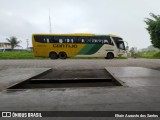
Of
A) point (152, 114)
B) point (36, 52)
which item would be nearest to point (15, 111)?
point (152, 114)

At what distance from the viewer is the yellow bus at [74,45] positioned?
37.9 meters

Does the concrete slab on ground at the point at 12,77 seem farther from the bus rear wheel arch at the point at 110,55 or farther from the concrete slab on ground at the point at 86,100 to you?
the bus rear wheel arch at the point at 110,55

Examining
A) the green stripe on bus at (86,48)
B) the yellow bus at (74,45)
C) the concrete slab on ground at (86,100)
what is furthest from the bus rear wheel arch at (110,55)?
the concrete slab on ground at (86,100)

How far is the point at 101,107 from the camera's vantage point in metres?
5.96

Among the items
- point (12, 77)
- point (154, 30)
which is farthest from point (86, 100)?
point (154, 30)

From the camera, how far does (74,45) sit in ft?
126

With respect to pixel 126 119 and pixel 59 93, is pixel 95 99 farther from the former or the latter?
pixel 126 119

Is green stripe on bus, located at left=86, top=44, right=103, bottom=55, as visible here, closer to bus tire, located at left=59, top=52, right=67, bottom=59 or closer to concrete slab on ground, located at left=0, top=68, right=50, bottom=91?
bus tire, located at left=59, top=52, right=67, bottom=59

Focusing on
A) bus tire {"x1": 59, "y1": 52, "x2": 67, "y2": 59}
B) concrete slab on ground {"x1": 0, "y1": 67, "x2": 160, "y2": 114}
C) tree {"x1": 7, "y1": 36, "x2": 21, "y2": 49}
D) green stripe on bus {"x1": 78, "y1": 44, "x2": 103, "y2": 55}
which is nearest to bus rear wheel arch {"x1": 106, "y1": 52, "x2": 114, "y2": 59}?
green stripe on bus {"x1": 78, "y1": 44, "x2": 103, "y2": 55}

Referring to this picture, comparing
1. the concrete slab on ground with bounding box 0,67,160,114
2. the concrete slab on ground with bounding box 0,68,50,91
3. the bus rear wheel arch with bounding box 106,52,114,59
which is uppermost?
the bus rear wheel arch with bounding box 106,52,114,59

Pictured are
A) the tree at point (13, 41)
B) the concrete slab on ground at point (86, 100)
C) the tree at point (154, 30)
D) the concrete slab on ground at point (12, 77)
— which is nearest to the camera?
the concrete slab on ground at point (86, 100)

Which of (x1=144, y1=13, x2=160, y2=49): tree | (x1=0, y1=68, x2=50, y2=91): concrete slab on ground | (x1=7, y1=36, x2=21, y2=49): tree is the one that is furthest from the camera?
(x1=7, y1=36, x2=21, y2=49): tree

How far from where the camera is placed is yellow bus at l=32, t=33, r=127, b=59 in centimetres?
3791

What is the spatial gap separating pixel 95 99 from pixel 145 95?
1.28m
